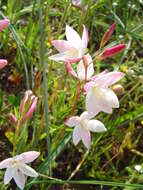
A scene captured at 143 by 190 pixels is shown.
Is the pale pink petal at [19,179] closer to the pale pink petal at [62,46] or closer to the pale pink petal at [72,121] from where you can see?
the pale pink petal at [72,121]

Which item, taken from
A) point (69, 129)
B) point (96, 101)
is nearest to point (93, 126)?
point (96, 101)

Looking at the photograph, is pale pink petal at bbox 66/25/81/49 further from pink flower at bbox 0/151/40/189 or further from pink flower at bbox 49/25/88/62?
pink flower at bbox 0/151/40/189

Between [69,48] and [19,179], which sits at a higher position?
[69,48]

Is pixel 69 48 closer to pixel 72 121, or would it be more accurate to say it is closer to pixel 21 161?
pixel 72 121

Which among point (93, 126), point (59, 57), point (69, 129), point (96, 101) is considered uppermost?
point (59, 57)

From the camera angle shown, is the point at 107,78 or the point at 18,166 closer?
the point at 107,78

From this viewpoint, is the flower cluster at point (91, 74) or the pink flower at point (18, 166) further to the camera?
the pink flower at point (18, 166)

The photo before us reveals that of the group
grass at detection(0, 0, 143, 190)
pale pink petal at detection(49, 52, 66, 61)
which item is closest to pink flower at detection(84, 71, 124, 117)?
pale pink petal at detection(49, 52, 66, 61)

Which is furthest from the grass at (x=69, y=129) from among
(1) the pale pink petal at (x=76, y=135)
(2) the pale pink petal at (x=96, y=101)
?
(2) the pale pink petal at (x=96, y=101)
